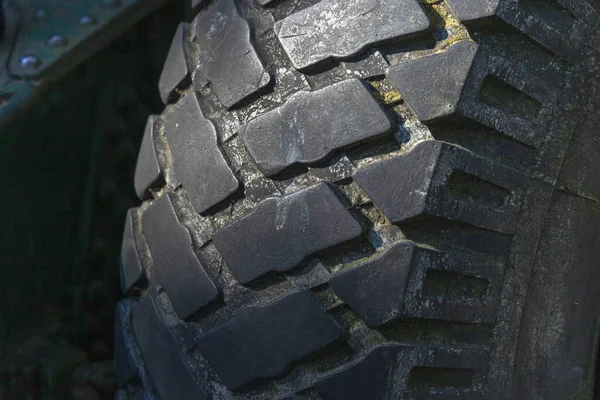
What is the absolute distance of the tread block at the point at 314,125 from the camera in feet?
2.71

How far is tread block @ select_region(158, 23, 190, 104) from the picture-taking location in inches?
39.0

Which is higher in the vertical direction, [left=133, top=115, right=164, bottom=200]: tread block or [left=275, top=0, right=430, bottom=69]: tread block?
[left=275, top=0, right=430, bottom=69]: tread block

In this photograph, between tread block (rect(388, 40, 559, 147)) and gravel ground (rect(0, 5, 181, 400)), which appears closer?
tread block (rect(388, 40, 559, 147))

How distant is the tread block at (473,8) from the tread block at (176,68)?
33 cm

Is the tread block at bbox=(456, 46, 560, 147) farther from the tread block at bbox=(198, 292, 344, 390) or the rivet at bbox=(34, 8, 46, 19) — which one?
the rivet at bbox=(34, 8, 46, 19)

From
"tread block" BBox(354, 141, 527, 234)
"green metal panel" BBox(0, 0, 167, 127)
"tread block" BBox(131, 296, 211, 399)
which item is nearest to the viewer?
"tread block" BBox(354, 141, 527, 234)

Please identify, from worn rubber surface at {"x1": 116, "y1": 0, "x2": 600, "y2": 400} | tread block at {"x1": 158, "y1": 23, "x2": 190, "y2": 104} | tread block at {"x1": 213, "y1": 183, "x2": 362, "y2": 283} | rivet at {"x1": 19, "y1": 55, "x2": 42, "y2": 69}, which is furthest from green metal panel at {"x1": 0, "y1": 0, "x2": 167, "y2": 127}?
tread block at {"x1": 213, "y1": 183, "x2": 362, "y2": 283}

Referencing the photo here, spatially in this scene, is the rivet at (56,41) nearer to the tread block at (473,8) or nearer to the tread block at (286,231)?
the tread block at (286,231)

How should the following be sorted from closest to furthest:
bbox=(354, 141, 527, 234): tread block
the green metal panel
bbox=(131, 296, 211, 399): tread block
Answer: bbox=(354, 141, 527, 234): tread block → bbox=(131, 296, 211, 399): tread block → the green metal panel

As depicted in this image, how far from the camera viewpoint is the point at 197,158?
93cm

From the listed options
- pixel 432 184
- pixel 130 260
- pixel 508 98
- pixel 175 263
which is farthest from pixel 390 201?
pixel 130 260

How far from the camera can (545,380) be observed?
3.04 ft

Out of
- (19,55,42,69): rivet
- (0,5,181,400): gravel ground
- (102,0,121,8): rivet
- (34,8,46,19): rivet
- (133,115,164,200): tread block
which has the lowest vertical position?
(0,5,181,400): gravel ground

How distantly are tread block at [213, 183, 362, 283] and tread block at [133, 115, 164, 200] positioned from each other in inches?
6.5
